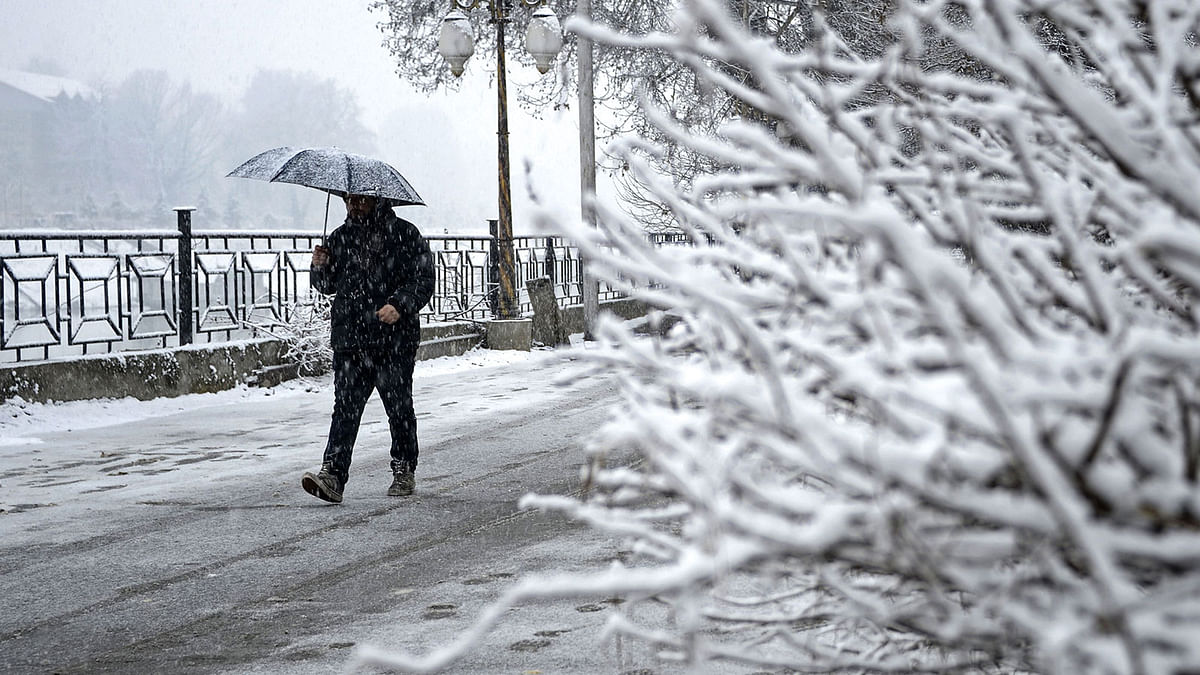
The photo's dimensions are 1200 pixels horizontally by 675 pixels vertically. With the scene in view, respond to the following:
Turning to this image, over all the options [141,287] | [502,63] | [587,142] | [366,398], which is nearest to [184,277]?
[141,287]

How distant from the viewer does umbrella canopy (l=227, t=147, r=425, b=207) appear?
277 inches

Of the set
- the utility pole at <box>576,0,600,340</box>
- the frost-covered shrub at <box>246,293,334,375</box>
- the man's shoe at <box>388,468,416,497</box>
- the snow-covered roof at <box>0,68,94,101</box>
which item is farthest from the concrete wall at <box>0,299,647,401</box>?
the snow-covered roof at <box>0,68,94,101</box>

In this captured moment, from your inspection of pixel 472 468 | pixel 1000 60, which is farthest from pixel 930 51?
pixel 1000 60

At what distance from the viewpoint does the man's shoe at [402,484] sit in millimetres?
7000

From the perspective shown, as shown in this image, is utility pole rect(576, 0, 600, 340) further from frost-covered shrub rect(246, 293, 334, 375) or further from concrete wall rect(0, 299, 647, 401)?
concrete wall rect(0, 299, 647, 401)

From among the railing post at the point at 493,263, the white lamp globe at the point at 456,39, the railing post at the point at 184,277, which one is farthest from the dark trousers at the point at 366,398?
the railing post at the point at 493,263

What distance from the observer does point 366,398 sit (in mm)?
6953

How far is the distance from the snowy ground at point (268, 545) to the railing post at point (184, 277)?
1748 mm

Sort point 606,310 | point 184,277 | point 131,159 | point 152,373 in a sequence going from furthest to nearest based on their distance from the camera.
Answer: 1. point 131,159
2. point 606,310
3. point 184,277
4. point 152,373

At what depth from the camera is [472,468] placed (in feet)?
26.1

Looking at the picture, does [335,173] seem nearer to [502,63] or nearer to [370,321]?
[370,321]

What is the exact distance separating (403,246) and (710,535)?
5.97 metres

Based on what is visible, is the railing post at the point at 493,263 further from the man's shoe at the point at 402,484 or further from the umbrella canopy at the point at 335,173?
the man's shoe at the point at 402,484

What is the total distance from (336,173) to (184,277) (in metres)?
5.67
